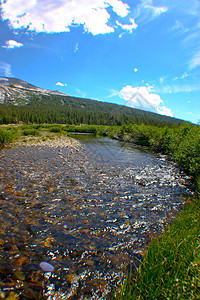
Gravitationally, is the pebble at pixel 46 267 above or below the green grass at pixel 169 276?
below

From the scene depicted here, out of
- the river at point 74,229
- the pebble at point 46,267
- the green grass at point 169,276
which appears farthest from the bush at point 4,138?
the green grass at point 169,276

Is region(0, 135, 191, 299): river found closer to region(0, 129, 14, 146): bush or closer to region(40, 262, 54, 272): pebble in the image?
region(40, 262, 54, 272): pebble

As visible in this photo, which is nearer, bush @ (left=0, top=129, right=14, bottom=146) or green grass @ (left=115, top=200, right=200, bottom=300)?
green grass @ (left=115, top=200, right=200, bottom=300)

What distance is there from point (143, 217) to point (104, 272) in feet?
9.74

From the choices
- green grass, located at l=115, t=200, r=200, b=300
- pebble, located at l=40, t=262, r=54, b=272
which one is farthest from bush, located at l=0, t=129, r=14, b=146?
green grass, located at l=115, t=200, r=200, b=300

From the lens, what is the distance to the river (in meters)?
3.17

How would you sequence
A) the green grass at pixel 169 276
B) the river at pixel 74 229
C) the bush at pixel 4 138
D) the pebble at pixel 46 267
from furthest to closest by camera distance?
1. the bush at pixel 4 138
2. the pebble at pixel 46 267
3. the river at pixel 74 229
4. the green grass at pixel 169 276

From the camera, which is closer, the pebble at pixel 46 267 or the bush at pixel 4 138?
the pebble at pixel 46 267

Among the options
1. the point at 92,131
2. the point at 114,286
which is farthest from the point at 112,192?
the point at 92,131

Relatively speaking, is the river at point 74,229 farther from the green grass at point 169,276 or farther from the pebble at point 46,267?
the green grass at point 169,276

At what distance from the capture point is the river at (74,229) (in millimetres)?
3166

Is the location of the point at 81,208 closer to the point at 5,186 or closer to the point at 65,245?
the point at 65,245

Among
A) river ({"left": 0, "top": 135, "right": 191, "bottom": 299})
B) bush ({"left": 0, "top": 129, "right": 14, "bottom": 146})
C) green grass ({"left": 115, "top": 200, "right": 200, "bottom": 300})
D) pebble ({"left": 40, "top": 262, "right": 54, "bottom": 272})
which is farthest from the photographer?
bush ({"left": 0, "top": 129, "right": 14, "bottom": 146})

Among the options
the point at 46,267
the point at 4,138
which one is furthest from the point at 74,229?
the point at 4,138
